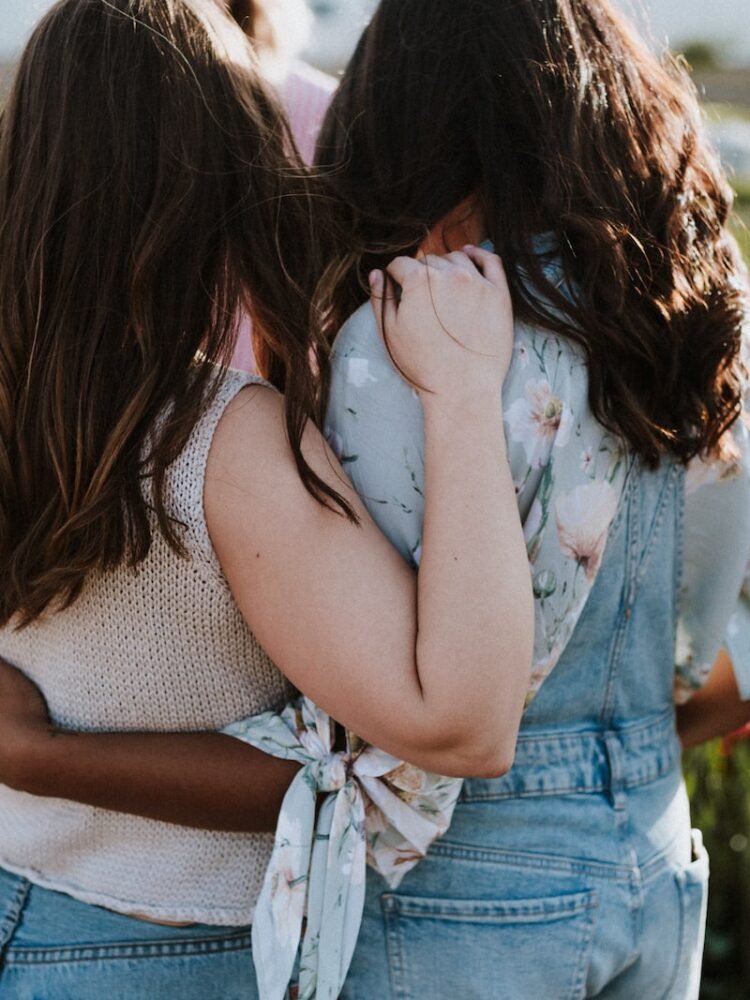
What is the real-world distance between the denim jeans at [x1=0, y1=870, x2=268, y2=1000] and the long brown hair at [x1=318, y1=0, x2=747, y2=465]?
0.76m

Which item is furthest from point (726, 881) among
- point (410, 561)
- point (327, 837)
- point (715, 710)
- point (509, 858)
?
point (410, 561)

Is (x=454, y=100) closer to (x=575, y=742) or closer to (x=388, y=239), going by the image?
(x=388, y=239)

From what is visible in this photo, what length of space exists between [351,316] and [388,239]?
14 centimetres

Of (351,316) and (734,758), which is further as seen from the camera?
(734,758)

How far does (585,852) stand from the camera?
1.45m

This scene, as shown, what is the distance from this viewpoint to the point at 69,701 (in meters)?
1.40

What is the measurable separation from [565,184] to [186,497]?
0.58 m

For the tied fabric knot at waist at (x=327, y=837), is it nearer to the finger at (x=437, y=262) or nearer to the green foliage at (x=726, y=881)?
the finger at (x=437, y=262)

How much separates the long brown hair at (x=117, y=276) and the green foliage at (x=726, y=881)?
65.3 inches

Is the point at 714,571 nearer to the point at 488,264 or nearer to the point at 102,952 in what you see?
the point at 488,264

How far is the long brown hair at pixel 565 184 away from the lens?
1418mm

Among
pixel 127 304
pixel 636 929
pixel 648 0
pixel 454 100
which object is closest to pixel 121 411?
pixel 127 304

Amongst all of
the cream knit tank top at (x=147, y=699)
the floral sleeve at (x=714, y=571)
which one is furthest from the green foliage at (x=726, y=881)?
the cream knit tank top at (x=147, y=699)

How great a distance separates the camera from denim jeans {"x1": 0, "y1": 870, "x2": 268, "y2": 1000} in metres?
1.34
